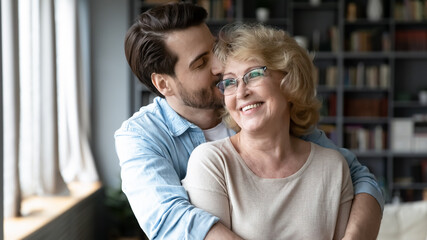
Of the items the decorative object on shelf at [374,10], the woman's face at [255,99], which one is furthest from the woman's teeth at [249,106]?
the decorative object on shelf at [374,10]

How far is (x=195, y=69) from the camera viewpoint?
2.31m

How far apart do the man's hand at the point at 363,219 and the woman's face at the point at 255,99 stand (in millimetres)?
360

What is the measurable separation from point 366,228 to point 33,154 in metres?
3.21

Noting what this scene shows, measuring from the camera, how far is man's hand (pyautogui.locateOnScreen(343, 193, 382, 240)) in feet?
6.06

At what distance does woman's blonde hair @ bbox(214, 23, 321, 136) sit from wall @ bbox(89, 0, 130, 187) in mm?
4602

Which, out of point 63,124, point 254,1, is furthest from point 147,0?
point 63,124

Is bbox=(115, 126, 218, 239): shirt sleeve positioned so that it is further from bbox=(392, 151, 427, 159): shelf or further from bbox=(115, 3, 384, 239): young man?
bbox=(392, 151, 427, 159): shelf

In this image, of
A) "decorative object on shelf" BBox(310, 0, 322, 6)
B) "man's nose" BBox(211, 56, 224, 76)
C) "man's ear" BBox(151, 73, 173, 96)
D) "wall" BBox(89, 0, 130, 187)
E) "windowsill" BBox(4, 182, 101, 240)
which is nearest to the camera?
"man's nose" BBox(211, 56, 224, 76)

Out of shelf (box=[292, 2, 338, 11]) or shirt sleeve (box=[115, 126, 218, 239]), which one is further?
shelf (box=[292, 2, 338, 11])

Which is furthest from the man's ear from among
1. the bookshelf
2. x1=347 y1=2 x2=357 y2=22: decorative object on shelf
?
x1=347 y1=2 x2=357 y2=22: decorative object on shelf

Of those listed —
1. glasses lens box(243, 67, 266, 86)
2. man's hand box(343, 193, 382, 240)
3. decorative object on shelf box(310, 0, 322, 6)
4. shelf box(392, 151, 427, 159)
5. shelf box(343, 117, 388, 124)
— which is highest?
decorative object on shelf box(310, 0, 322, 6)

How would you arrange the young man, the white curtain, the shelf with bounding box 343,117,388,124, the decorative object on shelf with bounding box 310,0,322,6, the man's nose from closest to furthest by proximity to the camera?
the young man
the man's nose
the white curtain
the decorative object on shelf with bounding box 310,0,322,6
the shelf with bounding box 343,117,388,124

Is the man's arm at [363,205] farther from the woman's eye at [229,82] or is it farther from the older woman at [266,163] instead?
the woman's eye at [229,82]

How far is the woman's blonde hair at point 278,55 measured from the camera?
72.6 inches
